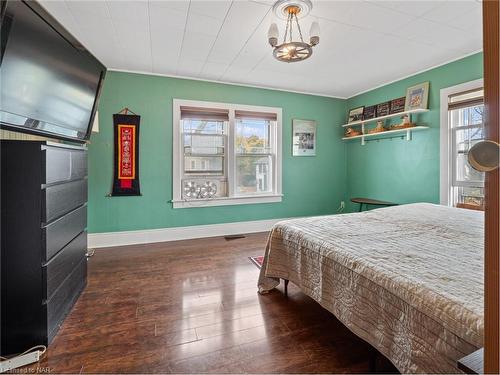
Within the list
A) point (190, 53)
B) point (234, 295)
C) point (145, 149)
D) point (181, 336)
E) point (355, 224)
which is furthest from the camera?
point (145, 149)

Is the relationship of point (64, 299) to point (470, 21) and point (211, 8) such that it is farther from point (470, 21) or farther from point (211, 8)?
point (470, 21)

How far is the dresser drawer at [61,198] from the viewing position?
1.57m

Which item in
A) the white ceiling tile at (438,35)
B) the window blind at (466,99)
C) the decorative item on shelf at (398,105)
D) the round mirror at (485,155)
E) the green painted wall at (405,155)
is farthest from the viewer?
the decorative item on shelf at (398,105)

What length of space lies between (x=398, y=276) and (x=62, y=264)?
7.02 feet

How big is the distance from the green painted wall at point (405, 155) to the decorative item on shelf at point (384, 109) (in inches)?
4.1

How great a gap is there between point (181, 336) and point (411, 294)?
4.67 feet

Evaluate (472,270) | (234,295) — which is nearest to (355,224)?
(472,270)

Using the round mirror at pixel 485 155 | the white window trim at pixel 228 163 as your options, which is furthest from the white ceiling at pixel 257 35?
the round mirror at pixel 485 155

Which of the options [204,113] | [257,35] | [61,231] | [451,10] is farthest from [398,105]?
[61,231]

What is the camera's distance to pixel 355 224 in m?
2.11

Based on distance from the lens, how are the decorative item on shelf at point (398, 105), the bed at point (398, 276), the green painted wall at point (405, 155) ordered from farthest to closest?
the decorative item on shelf at point (398, 105) → the green painted wall at point (405, 155) → the bed at point (398, 276)

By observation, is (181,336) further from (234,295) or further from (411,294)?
(411,294)

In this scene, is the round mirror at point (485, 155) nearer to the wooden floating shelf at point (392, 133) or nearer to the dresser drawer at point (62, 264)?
the dresser drawer at point (62, 264)

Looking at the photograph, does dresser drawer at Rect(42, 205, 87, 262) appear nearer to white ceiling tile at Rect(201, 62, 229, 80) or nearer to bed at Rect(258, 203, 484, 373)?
bed at Rect(258, 203, 484, 373)
